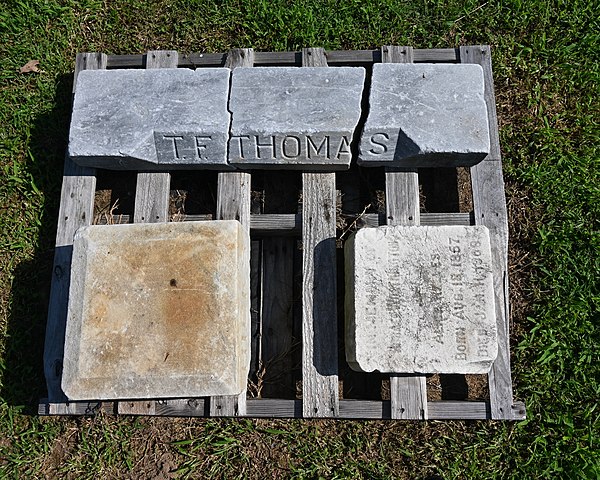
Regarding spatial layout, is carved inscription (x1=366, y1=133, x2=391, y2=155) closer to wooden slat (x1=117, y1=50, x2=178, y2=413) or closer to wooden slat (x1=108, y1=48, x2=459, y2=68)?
wooden slat (x1=108, y1=48, x2=459, y2=68)

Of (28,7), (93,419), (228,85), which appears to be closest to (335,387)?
(93,419)

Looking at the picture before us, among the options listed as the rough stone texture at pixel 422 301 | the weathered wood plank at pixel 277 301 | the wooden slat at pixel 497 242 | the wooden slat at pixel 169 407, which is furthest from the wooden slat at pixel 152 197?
the wooden slat at pixel 497 242

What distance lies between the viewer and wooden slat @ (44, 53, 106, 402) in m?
2.56

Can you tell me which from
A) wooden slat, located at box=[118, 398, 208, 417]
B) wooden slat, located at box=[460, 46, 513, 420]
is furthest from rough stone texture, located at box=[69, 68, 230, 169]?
wooden slat, located at box=[460, 46, 513, 420]

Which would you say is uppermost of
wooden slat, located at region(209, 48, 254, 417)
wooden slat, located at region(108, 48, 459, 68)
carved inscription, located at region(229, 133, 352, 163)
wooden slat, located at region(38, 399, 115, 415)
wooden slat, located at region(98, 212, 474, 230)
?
wooden slat, located at region(108, 48, 459, 68)

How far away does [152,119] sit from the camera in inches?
100

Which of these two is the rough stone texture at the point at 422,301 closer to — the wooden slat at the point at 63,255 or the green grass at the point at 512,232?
the green grass at the point at 512,232

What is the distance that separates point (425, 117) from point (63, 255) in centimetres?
184

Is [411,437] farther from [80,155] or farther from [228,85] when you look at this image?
[80,155]

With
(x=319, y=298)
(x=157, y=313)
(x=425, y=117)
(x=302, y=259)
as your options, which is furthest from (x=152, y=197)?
(x=425, y=117)

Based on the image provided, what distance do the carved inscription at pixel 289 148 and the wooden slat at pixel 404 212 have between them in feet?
A: 0.88

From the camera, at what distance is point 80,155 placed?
8.38 ft

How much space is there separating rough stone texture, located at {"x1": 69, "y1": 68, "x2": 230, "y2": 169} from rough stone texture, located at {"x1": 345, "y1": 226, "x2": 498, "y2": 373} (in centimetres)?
89

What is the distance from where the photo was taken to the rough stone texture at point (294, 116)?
2.48 m
